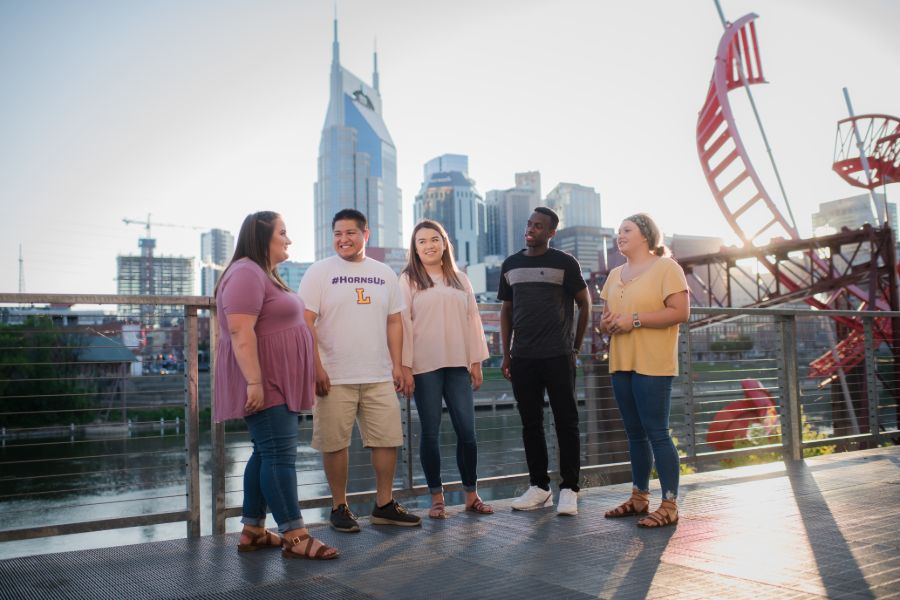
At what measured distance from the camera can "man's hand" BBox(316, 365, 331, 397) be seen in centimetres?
350

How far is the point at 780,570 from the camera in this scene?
8.80 ft

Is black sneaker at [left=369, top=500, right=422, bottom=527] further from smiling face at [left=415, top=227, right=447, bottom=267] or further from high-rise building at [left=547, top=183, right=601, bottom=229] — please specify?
high-rise building at [left=547, top=183, right=601, bottom=229]

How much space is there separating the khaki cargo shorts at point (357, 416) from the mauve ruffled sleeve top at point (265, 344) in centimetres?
36

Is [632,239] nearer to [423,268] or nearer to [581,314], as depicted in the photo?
[581,314]

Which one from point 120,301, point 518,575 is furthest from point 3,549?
point 518,575

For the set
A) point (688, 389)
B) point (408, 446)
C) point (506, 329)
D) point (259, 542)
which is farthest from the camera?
point (688, 389)

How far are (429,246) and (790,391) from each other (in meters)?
3.40

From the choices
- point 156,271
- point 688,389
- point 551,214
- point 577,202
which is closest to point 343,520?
point 551,214

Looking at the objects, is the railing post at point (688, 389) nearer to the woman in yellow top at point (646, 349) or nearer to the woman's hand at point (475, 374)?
the woman in yellow top at point (646, 349)

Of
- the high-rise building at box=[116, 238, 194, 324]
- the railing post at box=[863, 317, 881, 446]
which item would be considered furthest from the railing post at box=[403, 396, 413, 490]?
the high-rise building at box=[116, 238, 194, 324]

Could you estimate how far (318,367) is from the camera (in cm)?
350

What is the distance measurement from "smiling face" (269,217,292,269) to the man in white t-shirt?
237mm

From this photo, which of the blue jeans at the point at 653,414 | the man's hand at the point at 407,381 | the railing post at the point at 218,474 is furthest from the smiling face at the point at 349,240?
the blue jeans at the point at 653,414

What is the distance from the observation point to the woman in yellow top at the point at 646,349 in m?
3.68
